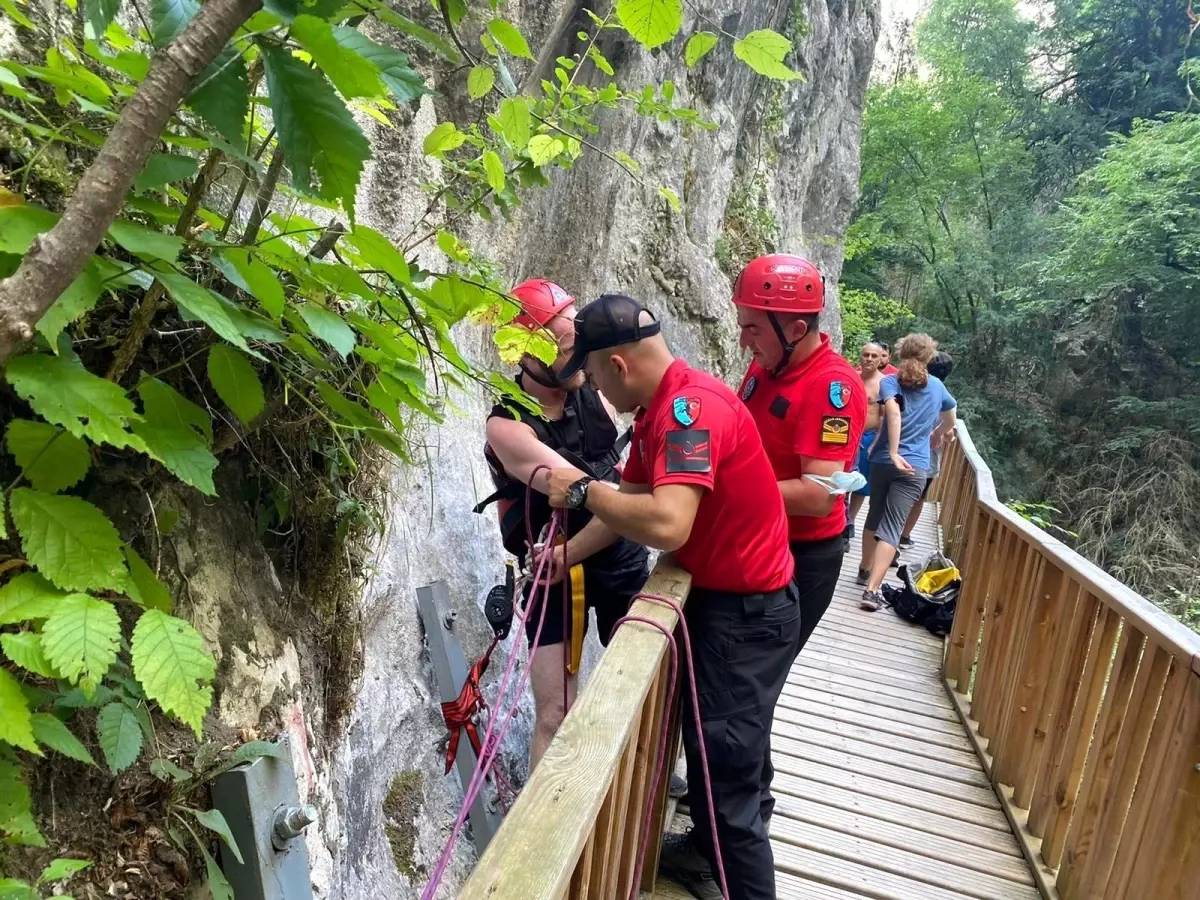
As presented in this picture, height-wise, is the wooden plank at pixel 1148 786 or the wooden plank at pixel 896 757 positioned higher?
the wooden plank at pixel 1148 786

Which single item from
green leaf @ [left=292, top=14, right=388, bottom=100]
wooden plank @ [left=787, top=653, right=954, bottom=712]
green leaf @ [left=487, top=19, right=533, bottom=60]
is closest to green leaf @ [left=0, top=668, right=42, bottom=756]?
green leaf @ [left=292, top=14, right=388, bottom=100]

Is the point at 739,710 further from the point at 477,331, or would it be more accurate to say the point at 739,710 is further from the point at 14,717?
the point at 477,331

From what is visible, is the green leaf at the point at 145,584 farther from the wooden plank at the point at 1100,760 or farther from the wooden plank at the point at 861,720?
the wooden plank at the point at 861,720

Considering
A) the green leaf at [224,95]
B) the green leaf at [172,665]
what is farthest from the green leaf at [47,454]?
the green leaf at [224,95]

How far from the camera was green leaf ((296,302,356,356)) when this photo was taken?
110 centimetres

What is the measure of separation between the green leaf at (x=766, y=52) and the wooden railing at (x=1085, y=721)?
2.11 meters

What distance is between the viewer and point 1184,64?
18.0m

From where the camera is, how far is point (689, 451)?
6.57 ft

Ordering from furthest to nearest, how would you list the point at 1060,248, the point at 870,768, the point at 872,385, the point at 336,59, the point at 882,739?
1. the point at 1060,248
2. the point at 872,385
3. the point at 882,739
4. the point at 870,768
5. the point at 336,59

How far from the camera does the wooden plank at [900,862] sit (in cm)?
299

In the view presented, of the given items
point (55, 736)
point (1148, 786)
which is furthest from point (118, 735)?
point (1148, 786)

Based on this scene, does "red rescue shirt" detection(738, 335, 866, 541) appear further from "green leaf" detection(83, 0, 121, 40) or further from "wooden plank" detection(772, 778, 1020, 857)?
"green leaf" detection(83, 0, 121, 40)

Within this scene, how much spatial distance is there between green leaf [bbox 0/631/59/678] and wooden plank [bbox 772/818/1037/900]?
2.99 m

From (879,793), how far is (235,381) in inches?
141
